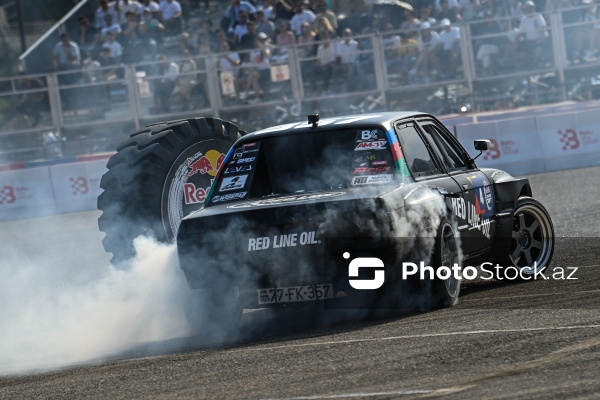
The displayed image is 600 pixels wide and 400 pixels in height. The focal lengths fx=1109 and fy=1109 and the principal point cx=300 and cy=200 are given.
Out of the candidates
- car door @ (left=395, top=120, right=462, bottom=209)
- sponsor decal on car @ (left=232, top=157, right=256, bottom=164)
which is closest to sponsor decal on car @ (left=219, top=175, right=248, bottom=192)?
sponsor decal on car @ (left=232, top=157, right=256, bottom=164)

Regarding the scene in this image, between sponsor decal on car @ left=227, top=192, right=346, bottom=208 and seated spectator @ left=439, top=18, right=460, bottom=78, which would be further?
seated spectator @ left=439, top=18, right=460, bottom=78

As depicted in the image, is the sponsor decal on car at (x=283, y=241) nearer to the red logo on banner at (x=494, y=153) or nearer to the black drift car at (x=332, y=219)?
the black drift car at (x=332, y=219)

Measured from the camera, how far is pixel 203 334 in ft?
25.2

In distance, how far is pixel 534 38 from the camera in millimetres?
20000

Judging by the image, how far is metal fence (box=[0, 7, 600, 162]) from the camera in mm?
20031

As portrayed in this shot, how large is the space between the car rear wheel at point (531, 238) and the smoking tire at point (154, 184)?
2674mm

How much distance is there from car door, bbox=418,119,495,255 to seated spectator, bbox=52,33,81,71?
15.2 m

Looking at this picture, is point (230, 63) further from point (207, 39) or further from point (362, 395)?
point (362, 395)

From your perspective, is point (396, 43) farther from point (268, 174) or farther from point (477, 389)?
point (477, 389)

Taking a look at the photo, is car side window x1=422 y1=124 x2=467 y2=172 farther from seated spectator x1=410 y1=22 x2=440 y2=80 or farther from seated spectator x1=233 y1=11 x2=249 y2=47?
seated spectator x1=233 y1=11 x2=249 y2=47

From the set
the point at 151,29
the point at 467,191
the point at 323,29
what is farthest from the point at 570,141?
the point at 467,191

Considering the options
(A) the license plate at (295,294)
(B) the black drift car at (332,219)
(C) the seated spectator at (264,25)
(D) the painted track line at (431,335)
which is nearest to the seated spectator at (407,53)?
(C) the seated spectator at (264,25)

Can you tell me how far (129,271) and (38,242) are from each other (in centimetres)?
768

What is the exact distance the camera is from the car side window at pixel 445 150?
8656 mm
